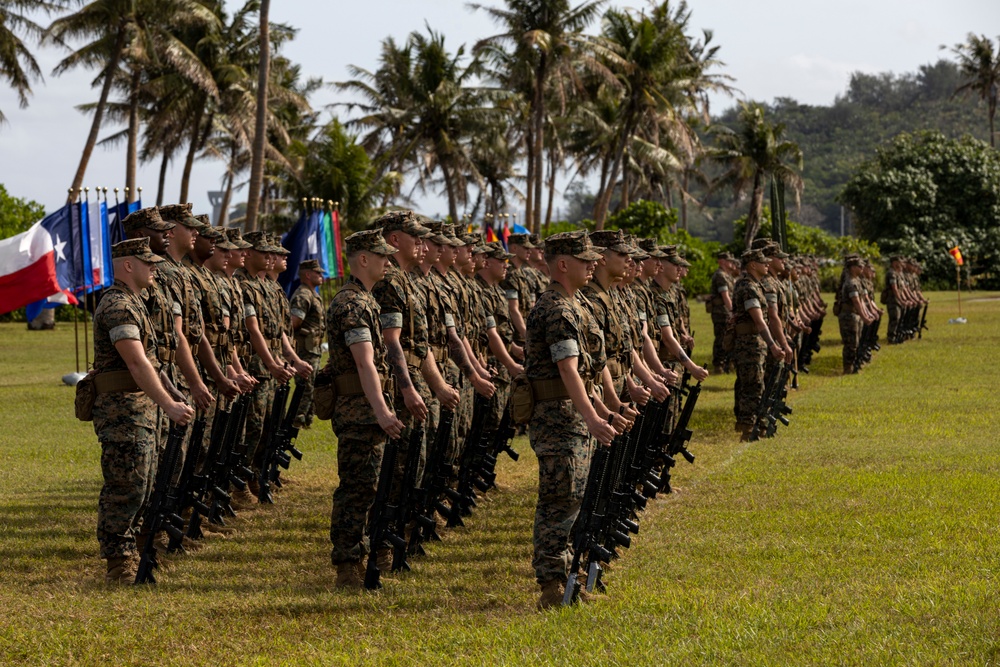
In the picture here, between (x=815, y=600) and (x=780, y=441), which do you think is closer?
(x=815, y=600)

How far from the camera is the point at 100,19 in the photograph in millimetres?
37000

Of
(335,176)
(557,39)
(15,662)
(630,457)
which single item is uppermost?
(557,39)

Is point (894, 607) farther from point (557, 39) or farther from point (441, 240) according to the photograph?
point (557, 39)

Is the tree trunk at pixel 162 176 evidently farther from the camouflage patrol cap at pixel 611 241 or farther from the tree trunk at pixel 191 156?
the camouflage patrol cap at pixel 611 241

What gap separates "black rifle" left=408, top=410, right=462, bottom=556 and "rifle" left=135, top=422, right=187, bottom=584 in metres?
1.53

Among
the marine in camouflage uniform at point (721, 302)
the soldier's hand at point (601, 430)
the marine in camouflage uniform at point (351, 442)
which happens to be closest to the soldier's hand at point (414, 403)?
the marine in camouflage uniform at point (351, 442)

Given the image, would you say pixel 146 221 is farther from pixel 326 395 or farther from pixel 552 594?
pixel 552 594

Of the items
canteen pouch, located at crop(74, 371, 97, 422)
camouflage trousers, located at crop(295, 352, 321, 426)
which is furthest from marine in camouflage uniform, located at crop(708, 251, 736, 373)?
canteen pouch, located at crop(74, 371, 97, 422)

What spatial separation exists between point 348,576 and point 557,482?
148 cm

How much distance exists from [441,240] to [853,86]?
152 m

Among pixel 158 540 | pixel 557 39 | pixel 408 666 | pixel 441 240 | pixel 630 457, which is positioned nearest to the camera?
pixel 408 666

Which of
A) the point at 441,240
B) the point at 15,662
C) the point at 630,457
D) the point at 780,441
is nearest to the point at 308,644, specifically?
the point at 15,662

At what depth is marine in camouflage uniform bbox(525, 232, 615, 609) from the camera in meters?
6.69

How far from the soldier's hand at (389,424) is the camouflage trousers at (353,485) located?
31cm
